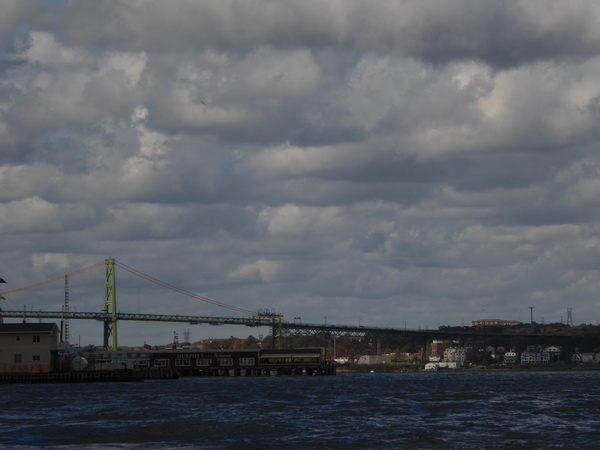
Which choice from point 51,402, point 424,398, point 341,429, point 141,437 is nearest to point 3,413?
point 51,402

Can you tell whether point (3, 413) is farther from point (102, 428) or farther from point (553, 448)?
point (553, 448)

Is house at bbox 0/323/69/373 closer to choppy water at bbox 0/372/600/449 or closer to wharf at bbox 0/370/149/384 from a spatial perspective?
wharf at bbox 0/370/149/384

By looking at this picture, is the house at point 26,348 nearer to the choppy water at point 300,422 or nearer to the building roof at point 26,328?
the building roof at point 26,328

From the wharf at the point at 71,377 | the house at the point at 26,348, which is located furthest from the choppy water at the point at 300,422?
the house at the point at 26,348

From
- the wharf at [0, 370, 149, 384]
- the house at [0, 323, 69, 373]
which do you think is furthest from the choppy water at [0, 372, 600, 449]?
the house at [0, 323, 69, 373]

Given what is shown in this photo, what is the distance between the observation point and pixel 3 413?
7275cm

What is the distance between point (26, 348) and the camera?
5325 inches

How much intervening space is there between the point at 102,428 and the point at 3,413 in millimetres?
16019

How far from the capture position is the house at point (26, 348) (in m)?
134

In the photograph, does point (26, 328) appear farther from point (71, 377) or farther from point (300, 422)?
point (300, 422)

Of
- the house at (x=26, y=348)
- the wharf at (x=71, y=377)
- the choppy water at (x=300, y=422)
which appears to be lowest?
the choppy water at (x=300, y=422)

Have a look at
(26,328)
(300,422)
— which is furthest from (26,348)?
(300,422)

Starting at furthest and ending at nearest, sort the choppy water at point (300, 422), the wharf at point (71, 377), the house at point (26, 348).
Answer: the house at point (26, 348)
the wharf at point (71, 377)
the choppy water at point (300, 422)

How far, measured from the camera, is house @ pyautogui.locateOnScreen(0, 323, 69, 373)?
13425cm
